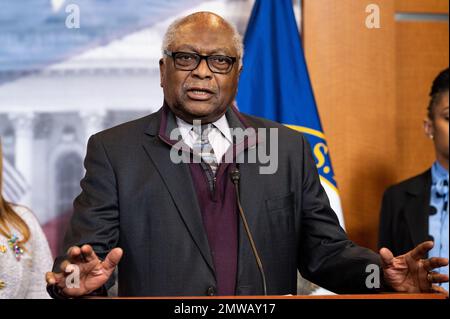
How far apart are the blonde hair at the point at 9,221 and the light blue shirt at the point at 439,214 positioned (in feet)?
5.76

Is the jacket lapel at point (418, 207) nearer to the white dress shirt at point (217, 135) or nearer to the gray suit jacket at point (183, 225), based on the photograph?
the gray suit jacket at point (183, 225)

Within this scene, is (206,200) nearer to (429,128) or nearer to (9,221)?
(9,221)

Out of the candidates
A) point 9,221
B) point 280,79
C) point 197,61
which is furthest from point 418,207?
point 9,221

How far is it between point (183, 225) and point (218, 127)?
12.7 inches

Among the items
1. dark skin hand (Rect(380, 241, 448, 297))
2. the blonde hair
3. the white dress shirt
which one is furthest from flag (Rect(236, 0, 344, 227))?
dark skin hand (Rect(380, 241, 448, 297))

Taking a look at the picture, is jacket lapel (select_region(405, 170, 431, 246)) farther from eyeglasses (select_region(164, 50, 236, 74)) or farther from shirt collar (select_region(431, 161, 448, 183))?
eyeglasses (select_region(164, 50, 236, 74))

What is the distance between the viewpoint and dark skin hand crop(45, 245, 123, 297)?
57.4 inches

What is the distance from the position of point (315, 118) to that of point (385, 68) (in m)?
0.72

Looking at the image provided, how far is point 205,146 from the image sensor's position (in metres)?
1.95

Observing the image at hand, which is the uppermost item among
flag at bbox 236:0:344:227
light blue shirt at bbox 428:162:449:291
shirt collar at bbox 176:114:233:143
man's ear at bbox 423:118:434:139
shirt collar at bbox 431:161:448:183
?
flag at bbox 236:0:344:227

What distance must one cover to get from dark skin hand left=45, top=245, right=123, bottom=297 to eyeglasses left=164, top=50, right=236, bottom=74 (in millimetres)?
646

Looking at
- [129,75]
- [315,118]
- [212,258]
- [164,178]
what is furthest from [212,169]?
[129,75]

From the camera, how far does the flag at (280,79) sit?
3127 millimetres
